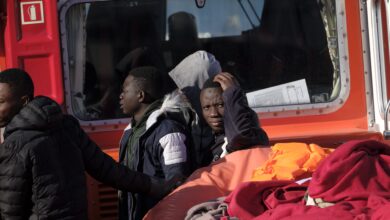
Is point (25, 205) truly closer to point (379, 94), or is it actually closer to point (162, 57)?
point (162, 57)

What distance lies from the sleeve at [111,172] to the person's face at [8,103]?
364mm

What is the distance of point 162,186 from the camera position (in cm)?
386

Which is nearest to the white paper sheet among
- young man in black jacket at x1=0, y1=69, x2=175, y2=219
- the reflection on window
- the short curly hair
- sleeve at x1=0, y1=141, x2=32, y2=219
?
the reflection on window

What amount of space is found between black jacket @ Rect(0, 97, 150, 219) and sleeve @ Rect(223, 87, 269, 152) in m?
0.79

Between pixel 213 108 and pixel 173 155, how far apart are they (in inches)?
14.4

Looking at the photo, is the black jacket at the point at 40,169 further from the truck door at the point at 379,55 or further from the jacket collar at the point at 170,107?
the truck door at the point at 379,55

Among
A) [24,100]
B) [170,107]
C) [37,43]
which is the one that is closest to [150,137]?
[170,107]

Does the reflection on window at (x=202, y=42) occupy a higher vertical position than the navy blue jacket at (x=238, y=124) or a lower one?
higher

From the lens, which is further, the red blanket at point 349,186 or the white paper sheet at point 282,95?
the white paper sheet at point 282,95

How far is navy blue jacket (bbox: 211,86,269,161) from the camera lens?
12.6 ft

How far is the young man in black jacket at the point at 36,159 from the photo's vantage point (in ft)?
10.8

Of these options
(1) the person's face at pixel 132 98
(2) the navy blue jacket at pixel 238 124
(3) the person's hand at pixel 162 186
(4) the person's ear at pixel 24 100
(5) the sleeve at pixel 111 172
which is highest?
(4) the person's ear at pixel 24 100

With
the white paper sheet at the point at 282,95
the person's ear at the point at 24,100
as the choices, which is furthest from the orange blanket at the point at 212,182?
the white paper sheet at the point at 282,95

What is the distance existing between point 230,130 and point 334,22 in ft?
4.04
